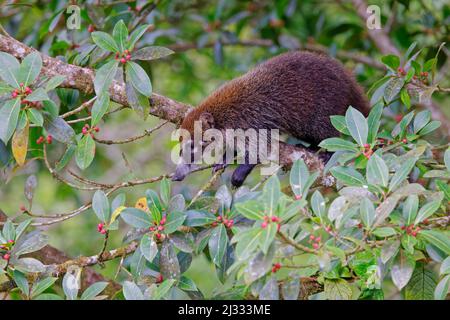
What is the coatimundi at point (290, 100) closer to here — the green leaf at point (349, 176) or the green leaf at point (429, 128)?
the green leaf at point (429, 128)

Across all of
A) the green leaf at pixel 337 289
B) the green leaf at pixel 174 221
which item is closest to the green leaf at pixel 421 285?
the green leaf at pixel 337 289

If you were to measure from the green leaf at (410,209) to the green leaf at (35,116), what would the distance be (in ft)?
5.53

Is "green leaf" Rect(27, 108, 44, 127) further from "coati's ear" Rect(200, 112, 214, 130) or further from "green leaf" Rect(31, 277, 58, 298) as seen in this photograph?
"coati's ear" Rect(200, 112, 214, 130)

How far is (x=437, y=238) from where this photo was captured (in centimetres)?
244

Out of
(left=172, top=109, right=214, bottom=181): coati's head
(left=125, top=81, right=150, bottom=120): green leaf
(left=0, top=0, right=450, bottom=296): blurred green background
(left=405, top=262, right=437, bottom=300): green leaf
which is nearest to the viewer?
(left=405, top=262, right=437, bottom=300): green leaf

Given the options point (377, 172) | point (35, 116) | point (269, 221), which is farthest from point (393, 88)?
point (35, 116)

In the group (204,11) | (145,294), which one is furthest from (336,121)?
(204,11)

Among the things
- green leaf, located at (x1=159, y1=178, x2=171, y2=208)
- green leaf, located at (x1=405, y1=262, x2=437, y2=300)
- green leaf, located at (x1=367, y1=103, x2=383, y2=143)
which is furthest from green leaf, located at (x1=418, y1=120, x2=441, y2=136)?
green leaf, located at (x1=159, y1=178, x2=171, y2=208)

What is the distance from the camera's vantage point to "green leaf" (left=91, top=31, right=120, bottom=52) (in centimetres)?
329

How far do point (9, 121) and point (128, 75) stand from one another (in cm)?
66

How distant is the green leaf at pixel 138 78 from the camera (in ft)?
10.8

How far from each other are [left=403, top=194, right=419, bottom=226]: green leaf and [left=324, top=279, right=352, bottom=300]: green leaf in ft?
1.34
